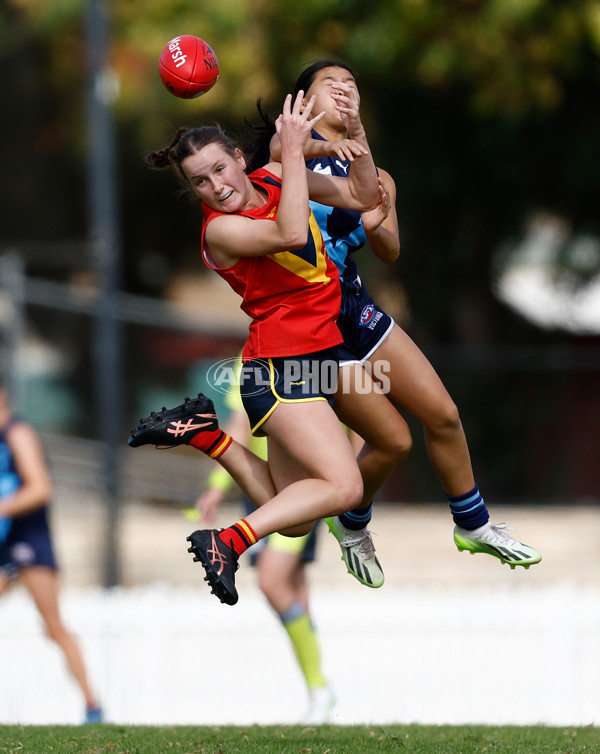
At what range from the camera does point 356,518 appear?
602 cm

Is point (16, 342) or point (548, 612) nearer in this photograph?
point (548, 612)

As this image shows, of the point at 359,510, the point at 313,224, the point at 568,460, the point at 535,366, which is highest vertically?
the point at 313,224

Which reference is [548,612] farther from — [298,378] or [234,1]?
[234,1]

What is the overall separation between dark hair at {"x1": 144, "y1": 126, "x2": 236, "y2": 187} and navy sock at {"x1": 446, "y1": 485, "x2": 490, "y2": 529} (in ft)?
6.47

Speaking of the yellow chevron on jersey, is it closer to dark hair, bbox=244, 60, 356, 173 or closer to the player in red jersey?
the player in red jersey

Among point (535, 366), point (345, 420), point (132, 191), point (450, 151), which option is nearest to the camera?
point (345, 420)

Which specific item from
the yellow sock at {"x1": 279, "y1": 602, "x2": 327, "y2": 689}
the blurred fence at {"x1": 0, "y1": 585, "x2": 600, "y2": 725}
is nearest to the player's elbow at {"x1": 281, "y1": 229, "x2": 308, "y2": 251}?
the yellow sock at {"x1": 279, "y1": 602, "x2": 327, "y2": 689}

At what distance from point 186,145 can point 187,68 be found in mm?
332

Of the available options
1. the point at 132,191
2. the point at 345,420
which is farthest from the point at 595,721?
the point at 132,191

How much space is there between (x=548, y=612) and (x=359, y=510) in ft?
10.2

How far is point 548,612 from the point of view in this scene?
8.54 meters

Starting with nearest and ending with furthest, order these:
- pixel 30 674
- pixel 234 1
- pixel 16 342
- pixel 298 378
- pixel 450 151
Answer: pixel 298 378, pixel 30 674, pixel 16 342, pixel 234 1, pixel 450 151

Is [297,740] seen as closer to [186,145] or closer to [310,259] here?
[310,259]

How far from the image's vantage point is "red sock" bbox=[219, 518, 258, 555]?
16.4ft
